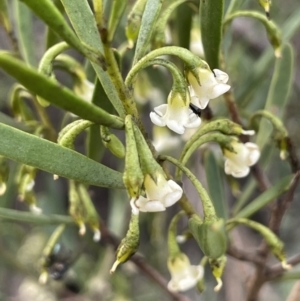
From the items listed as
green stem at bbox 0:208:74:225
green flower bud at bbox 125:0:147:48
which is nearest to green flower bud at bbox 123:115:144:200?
green flower bud at bbox 125:0:147:48

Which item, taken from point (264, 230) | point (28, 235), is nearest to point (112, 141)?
point (264, 230)

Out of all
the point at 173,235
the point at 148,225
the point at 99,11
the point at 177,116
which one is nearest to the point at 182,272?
the point at 173,235

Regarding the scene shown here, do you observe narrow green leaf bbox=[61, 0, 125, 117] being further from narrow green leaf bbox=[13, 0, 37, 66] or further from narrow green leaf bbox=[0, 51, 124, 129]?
narrow green leaf bbox=[13, 0, 37, 66]

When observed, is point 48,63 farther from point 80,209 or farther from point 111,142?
point 80,209

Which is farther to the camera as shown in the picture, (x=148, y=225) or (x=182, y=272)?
(x=148, y=225)

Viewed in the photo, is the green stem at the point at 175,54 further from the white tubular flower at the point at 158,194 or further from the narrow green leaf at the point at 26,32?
the narrow green leaf at the point at 26,32
